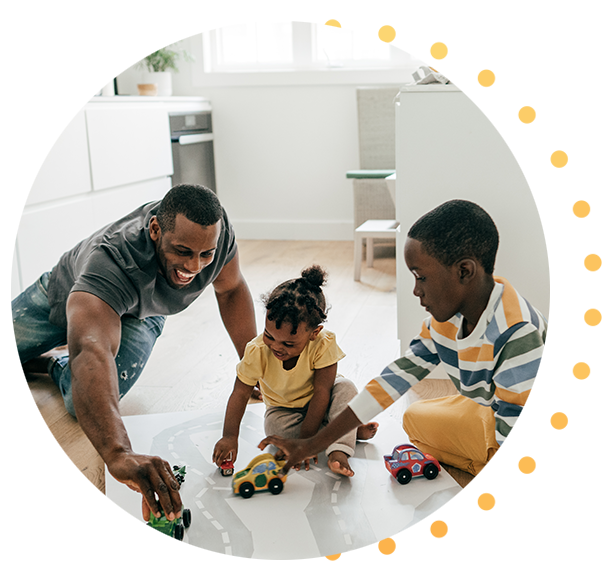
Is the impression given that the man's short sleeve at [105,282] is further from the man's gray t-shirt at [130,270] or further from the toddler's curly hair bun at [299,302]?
the toddler's curly hair bun at [299,302]

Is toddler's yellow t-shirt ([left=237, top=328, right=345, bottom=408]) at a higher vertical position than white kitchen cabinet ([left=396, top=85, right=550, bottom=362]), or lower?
lower

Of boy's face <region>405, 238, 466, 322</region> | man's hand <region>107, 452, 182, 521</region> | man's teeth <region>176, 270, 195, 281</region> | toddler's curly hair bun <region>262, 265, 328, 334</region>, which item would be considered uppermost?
boy's face <region>405, 238, 466, 322</region>

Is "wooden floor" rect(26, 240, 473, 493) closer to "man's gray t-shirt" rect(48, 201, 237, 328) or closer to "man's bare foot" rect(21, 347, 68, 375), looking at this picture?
"man's bare foot" rect(21, 347, 68, 375)

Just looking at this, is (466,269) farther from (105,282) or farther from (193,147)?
(193,147)

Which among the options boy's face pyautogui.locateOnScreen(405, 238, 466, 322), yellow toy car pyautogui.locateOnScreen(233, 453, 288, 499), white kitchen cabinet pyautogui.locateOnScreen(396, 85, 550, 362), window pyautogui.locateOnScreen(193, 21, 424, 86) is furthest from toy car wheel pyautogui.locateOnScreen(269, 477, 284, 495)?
window pyautogui.locateOnScreen(193, 21, 424, 86)

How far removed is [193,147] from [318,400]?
1.90 m

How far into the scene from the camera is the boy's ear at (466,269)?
776 millimetres

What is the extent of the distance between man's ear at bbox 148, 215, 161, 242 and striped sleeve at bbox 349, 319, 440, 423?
393 millimetres

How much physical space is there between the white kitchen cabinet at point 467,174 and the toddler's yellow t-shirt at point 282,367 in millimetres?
305

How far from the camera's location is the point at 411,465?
969 millimetres

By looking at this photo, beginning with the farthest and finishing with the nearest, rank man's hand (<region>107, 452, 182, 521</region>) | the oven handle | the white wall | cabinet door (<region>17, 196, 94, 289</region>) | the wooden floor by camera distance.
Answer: the white wall, the oven handle, cabinet door (<region>17, 196, 94, 289</region>), the wooden floor, man's hand (<region>107, 452, 182, 521</region>)

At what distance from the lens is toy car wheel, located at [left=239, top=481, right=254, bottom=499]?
0.94 metres

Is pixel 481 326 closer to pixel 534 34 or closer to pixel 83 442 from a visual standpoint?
pixel 534 34

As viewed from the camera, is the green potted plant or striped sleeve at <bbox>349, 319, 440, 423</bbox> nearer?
striped sleeve at <bbox>349, 319, 440, 423</bbox>
